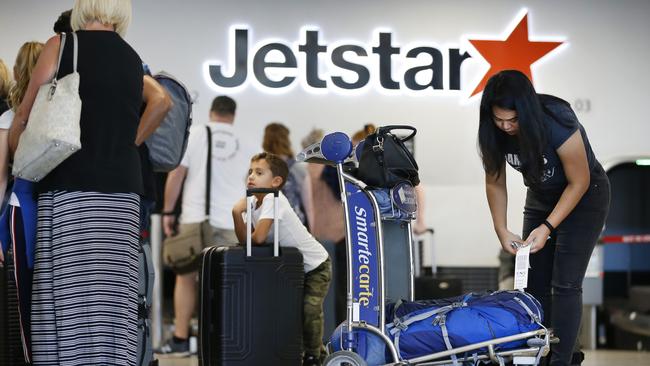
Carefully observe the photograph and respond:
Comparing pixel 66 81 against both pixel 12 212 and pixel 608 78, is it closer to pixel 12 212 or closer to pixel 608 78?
pixel 12 212

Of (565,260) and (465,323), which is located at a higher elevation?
(565,260)

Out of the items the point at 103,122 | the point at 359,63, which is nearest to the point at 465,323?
the point at 103,122

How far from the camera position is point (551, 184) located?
12.1 feet

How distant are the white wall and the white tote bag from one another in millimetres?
4671

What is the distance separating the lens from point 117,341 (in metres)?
3.05

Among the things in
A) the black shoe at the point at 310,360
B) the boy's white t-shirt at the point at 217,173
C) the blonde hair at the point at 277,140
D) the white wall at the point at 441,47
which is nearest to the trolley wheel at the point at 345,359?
the black shoe at the point at 310,360

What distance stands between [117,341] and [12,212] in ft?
1.68

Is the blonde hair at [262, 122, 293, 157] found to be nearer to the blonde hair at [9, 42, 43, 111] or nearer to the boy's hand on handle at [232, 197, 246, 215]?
the boy's hand on handle at [232, 197, 246, 215]

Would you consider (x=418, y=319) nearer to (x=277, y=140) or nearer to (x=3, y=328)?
(x=3, y=328)

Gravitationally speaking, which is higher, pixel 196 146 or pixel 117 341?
pixel 196 146

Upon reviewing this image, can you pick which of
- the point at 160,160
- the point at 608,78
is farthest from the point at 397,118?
the point at 160,160

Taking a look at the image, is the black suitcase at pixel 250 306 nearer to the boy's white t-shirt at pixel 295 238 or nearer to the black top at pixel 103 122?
the boy's white t-shirt at pixel 295 238

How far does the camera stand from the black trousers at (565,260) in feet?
11.9

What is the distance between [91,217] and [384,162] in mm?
1069
